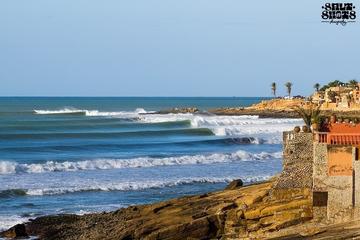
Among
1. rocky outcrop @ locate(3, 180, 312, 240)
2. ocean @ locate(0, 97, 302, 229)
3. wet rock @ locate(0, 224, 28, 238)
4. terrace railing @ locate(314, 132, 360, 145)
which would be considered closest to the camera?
terrace railing @ locate(314, 132, 360, 145)

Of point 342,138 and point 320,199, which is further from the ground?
point 342,138

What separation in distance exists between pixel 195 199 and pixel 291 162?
3.66 metres

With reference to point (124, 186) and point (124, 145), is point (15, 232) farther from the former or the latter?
point (124, 145)

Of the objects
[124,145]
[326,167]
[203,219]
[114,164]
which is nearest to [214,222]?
[203,219]

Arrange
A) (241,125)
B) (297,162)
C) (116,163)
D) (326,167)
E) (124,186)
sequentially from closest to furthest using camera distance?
1. (326,167)
2. (297,162)
3. (124,186)
4. (116,163)
5. (241,125)

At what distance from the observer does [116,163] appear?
44.1 metres

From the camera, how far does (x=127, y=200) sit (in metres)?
30.3

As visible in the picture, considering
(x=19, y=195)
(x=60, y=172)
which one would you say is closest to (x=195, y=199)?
(x=19, y=195)

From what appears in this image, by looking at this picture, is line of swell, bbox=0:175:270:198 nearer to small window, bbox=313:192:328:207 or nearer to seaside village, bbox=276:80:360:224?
seaside village, bbox=276:80:360:224

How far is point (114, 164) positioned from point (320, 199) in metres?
24.3

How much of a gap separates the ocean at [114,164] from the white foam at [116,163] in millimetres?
50

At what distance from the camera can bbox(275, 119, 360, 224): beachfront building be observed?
1998cm

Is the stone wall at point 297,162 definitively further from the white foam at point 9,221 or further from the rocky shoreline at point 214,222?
the white foam at point 9,221

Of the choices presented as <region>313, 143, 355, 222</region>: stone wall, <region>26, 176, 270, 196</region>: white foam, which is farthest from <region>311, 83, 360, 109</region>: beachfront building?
<region>313, 143, 355, 222</region>: stone wall
